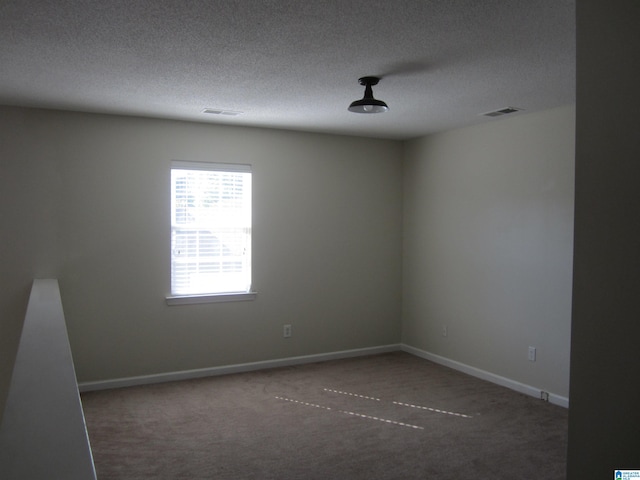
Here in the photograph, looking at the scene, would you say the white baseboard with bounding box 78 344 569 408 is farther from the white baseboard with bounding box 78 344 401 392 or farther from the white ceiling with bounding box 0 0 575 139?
the white ceiling with bounding box 0 0 575 139

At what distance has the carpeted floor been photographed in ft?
9.97

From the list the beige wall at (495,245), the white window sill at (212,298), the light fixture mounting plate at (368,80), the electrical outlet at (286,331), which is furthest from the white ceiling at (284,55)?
the electrical outlet at (286,331)

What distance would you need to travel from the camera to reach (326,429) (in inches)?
142

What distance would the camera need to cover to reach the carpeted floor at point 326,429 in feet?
9.97

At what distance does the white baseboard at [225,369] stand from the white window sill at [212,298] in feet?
2.11

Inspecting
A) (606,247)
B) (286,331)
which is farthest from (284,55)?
(286,331)

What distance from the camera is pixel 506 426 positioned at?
3.70 meters

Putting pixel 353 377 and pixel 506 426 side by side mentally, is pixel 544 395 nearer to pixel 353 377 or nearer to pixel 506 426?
pixel 506 426

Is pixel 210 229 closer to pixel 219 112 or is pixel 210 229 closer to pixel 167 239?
pixel 167 239

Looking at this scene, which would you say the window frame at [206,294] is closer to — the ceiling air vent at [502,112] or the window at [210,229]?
the window at [210,229]

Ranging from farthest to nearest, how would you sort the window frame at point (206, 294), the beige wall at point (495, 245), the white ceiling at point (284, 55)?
the window frame at point (206, 294) → the beige wall at point (495, 245) → the white ceiling at point (284, 55)

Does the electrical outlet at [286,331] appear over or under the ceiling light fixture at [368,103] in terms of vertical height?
under

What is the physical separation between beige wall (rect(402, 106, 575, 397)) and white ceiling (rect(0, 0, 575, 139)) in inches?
21.3

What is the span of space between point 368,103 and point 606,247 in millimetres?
1881
